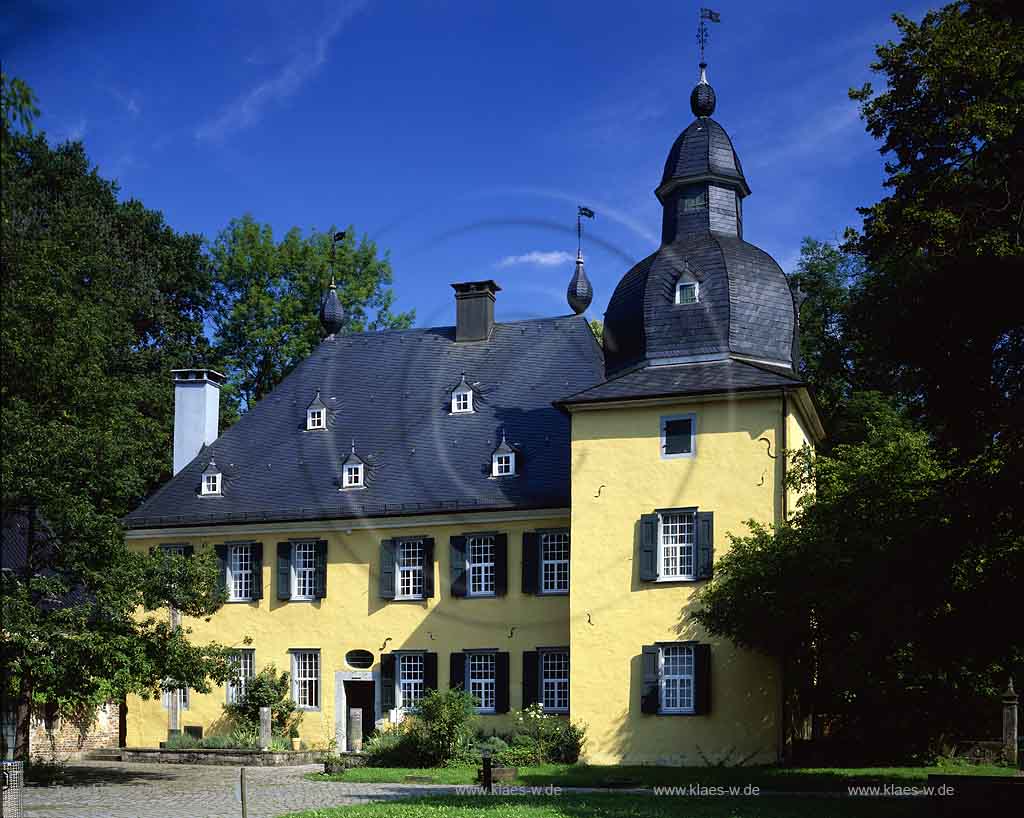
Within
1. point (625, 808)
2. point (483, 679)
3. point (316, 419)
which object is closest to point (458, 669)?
point (483, 679)

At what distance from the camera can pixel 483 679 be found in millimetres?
29906

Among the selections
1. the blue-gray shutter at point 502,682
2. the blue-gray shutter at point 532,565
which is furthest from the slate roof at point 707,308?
the blue-gray shutter at point 502,682

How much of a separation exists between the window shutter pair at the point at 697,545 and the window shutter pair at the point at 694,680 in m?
1.46

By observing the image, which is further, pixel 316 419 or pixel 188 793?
pixel 316 419

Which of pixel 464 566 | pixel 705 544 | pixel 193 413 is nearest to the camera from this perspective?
pixel 705 544

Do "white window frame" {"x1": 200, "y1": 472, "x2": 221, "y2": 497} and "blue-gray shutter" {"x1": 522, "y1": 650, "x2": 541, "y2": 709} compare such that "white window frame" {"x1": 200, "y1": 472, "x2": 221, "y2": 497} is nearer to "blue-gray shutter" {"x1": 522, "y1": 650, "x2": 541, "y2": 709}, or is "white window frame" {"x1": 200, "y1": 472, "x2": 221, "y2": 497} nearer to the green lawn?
"blue-gray shutter" {"x1": 522, "y1": 650, "x2": 541, "y2": 709}

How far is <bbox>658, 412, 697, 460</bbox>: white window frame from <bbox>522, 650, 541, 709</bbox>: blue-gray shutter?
5.55 m

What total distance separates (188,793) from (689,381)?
41.4 feet

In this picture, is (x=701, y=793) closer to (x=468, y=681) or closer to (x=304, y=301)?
(x=468, y=681)

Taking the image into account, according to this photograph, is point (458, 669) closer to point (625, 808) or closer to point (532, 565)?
point (532, 565)

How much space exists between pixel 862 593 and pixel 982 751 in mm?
7721

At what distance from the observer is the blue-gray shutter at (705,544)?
1054 inches

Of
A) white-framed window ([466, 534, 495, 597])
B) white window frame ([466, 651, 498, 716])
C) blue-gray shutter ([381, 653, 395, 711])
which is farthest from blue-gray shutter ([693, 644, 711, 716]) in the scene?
blue-gray shutter ([381, 653, 395, 711])

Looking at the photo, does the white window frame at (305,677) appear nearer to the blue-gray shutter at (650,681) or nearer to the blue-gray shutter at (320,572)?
the blue-gray shutter at (320,572)
